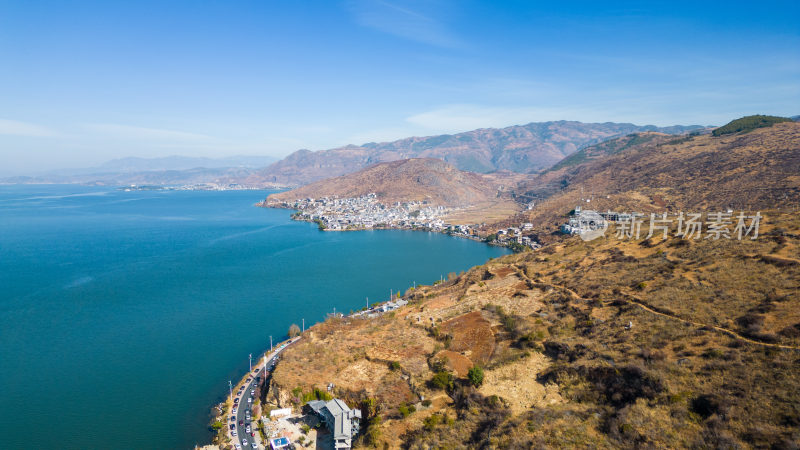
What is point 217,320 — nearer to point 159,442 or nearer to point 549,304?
point 159,442

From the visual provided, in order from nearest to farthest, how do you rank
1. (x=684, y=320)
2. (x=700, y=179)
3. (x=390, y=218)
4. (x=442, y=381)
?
1. (x=684, y=320)
2. (x=442, y=381)
3. (x=700, y=179)
4. (x=390, y=218)

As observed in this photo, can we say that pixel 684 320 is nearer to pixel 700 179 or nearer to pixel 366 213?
pixel 700 179

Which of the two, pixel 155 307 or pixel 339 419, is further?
pixel 155 307

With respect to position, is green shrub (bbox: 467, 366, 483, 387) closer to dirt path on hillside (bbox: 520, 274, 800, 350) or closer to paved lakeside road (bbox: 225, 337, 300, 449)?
dirt path on hillside (bbox: 520, 274, 800, 350)

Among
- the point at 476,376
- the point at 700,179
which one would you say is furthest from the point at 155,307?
the point at 700,179

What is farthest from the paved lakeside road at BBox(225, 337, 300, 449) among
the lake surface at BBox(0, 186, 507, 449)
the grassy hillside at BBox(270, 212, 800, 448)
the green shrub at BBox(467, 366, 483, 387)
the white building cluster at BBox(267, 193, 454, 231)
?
the white building cluster at BBox(267, 193, 454, 231)

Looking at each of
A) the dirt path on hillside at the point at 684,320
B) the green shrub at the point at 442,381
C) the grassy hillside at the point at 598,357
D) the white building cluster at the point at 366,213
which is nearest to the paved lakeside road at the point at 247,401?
the grassy hillside at the point at 598,357
